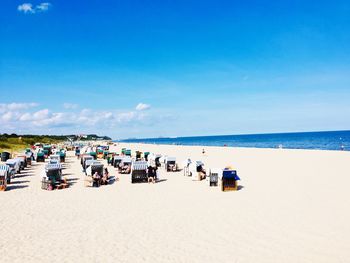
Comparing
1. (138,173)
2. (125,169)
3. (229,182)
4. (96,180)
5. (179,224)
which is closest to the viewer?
(179,224)

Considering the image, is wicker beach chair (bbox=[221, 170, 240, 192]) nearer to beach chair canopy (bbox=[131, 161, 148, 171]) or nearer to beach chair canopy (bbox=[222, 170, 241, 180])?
beach chair canopy (bbox=[222, 170, 241, 180])

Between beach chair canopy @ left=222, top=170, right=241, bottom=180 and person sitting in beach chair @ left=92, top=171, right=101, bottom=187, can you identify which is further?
person sitting in beach chair @ left=92, top=171, right=101, bottom=187

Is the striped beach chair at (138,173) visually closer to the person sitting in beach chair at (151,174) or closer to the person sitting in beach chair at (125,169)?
the person sitting in beach chair at (151,174)

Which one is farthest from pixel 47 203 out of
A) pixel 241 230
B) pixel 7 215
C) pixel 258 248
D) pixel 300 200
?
pixel 300 200

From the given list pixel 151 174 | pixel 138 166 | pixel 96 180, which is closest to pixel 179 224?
pixel 96 180

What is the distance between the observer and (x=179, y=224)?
8320 millimetres

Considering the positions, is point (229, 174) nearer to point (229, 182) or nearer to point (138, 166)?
point (229, 182)

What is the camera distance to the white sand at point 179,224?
248 inches

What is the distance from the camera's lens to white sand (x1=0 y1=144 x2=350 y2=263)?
6309 millimetres

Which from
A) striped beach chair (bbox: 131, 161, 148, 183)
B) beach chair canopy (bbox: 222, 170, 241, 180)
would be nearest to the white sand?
beach chair canopy (bbox: 222, 170, 241, 180)

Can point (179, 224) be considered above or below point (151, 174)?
below

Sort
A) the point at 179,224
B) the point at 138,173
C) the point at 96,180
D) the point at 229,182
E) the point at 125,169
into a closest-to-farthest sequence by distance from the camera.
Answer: the point at 179,224 < the point at 229,182 < the point at 96,180 < the point at 138,173 < the point at 125,169

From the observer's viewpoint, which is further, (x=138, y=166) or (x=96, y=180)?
(x=138, y=166)

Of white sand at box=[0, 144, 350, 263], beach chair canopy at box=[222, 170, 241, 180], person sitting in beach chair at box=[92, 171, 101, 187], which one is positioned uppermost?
beach chair canopy at box=[222, 170, 241, 180]
